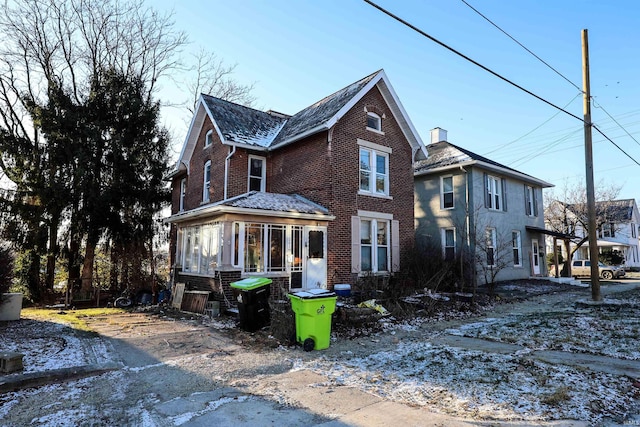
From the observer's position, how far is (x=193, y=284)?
1341 cm

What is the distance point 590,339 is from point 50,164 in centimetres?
2064

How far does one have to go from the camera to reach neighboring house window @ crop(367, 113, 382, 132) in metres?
15.5

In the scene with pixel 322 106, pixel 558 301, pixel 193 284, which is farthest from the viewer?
pixel 322 106

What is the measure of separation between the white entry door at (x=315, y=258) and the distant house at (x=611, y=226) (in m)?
29.3

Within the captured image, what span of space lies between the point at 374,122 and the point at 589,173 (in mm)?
8025

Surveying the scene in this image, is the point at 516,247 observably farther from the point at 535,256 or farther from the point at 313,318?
the point at 313,318

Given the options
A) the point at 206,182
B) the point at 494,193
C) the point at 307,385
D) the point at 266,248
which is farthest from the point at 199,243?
the point at 494,193

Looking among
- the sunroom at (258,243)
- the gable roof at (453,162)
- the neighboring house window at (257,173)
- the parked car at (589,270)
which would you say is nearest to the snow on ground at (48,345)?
the sunroom at (258,243)

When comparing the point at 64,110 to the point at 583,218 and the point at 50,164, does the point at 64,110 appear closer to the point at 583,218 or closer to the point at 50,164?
the point at 50,164

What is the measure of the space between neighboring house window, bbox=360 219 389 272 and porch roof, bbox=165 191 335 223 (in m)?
2.06

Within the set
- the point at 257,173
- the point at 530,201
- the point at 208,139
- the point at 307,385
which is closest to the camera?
the point at 307,385

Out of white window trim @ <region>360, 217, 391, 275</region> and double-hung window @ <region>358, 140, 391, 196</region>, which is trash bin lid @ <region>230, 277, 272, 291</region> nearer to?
white window trim @ <region>360, 217, 391, 275</region>

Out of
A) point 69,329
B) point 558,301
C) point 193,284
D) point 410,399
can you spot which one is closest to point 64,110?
point 193,284

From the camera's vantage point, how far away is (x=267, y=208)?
1205 cm
